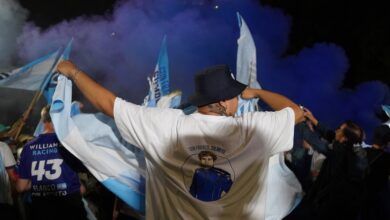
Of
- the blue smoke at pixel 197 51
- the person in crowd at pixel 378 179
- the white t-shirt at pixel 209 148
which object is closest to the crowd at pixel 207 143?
the white t-shirt at pixel 209 148

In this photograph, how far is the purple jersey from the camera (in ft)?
8.99

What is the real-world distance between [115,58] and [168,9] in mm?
717

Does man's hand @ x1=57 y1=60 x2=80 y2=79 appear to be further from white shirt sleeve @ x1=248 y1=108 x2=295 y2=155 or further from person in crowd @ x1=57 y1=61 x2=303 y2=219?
white shirt sleeve @ x1=248 y1=108 x2=295 y2=155

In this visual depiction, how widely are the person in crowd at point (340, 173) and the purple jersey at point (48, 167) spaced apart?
1.79 metres

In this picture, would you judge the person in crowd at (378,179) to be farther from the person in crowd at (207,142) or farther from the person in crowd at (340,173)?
the person in crowd at (207,142)

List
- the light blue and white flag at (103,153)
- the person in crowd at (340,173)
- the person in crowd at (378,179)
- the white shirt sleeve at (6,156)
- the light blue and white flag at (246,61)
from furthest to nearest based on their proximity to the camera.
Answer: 1. the person in crowd at (378,179)
2. the person in crowd at (340,173)
3. the light blue and white flag at (246,61)
4. the white shirt sleeve at (6,156)
5. the light blue and white flag at (103,153)

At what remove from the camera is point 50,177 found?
2756 millimetres

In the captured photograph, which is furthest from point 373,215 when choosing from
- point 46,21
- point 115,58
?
point 46,21

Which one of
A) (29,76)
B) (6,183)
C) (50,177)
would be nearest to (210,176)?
(50,177)

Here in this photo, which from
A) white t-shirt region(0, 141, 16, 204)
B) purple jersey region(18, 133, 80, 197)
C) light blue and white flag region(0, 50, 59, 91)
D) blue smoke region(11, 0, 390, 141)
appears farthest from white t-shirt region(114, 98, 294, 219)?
blue smoke region(11, 0, 390, 141)

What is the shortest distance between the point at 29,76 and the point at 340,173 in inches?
101

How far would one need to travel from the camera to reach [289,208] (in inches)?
86.7

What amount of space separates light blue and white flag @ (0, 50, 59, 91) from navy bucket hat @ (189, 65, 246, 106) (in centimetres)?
189

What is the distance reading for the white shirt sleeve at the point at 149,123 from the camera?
1661 mm
